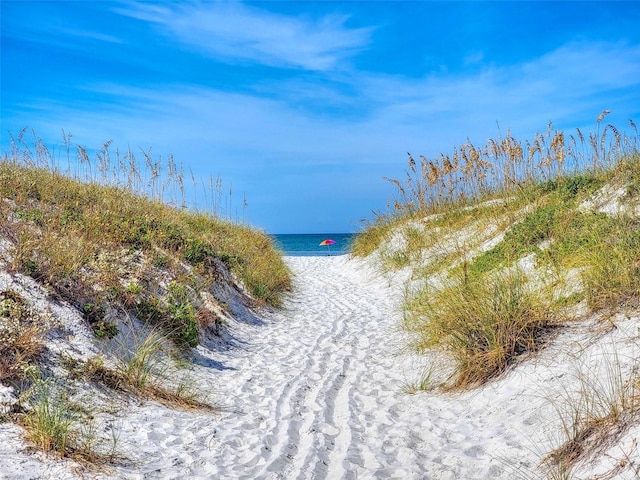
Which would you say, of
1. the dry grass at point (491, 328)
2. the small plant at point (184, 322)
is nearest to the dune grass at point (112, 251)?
the small plant at point (184, 322)

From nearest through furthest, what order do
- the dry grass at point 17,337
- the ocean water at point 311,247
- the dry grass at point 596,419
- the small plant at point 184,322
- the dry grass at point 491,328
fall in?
the dry grass at point 596,419
the dry grass at point 17,337
the dry grass at point 491,328
the small plant at point 184,322
the ocean water at point 311,247

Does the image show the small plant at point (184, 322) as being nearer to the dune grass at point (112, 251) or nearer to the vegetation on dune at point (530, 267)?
the dune grass at point (112, 251)

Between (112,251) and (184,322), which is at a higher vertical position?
(112,251)

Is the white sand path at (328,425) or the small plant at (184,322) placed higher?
the small plant at (184,322)

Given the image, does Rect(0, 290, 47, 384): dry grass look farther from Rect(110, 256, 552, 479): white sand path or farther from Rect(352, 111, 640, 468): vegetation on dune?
Rect(352, 111, 640, 468): vegetation on dune

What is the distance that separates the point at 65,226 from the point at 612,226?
833cm

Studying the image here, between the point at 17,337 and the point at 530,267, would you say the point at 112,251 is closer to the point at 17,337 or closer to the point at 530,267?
the point at 17,337

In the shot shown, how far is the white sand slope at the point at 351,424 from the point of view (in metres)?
3.95

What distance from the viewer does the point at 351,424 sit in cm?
498

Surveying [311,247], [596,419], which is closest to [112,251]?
[596,419]

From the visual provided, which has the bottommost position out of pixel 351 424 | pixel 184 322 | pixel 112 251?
pixel 351 424

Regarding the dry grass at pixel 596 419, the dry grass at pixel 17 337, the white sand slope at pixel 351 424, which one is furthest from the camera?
the dry grass at pixel 17 337

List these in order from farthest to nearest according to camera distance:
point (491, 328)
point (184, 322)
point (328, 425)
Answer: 1. point (184, 322)
2. point (491, 328)
3. point (328, 425)

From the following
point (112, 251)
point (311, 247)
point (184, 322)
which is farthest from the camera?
point (311, 247)
